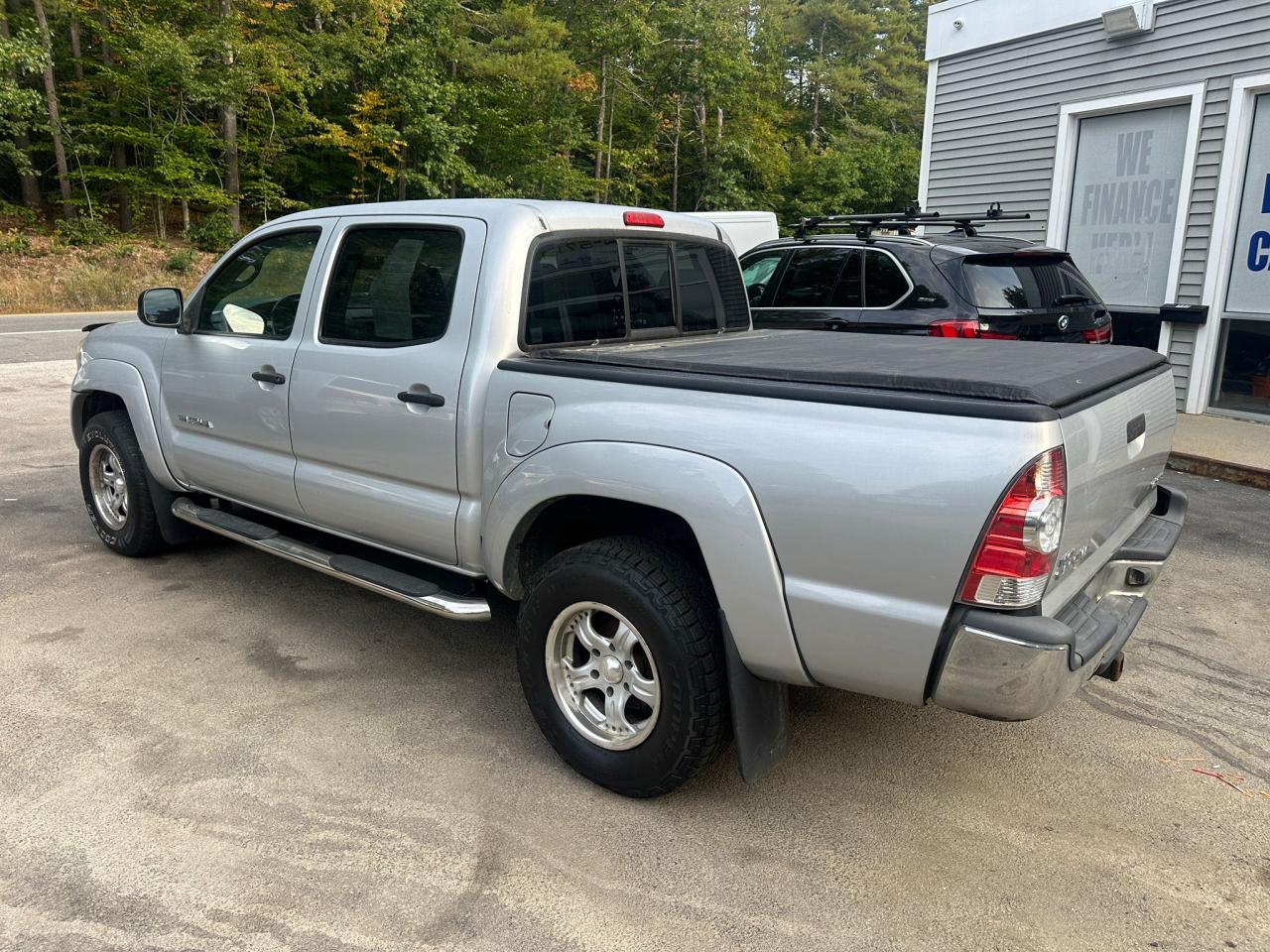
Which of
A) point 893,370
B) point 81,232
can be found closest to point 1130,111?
point 893,370

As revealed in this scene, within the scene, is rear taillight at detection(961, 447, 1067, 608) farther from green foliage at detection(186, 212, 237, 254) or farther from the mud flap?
green foliage at detection(186, 212, 237, 254)

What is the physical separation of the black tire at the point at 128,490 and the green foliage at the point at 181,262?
22.6 meters

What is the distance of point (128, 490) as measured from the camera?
4.98 meters

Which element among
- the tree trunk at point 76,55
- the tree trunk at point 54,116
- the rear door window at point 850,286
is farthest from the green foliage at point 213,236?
the rear door window at point 850,286

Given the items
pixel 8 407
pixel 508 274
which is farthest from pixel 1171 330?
pixel 8 407

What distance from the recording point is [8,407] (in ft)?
31.7

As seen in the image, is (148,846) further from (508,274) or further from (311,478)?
(508,274)

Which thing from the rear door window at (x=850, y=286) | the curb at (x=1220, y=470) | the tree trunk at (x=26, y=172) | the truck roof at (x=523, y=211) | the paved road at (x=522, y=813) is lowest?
the curb at (x=1220, y=470)

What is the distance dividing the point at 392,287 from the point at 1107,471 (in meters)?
2.58

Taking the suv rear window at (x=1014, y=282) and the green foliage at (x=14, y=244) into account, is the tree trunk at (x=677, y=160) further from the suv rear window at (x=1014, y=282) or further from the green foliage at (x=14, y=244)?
the suv rear window at (x=1014, y=282)

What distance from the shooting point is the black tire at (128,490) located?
16.2 feet

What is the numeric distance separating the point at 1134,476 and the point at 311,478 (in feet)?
10.0

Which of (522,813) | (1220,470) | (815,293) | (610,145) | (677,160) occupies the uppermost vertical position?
(610,145)

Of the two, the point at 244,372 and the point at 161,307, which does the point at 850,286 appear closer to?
the point at 244,372
